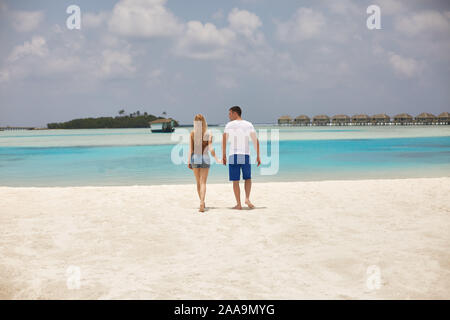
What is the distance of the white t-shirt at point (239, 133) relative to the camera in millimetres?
6441

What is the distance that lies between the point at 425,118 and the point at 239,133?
13475 cm

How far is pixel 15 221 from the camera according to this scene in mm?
6273

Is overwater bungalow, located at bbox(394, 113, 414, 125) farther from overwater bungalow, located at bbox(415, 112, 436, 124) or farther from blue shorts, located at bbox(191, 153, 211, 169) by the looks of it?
blue shorts, located at bbox(191, 153, 211, 169)

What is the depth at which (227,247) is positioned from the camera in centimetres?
477

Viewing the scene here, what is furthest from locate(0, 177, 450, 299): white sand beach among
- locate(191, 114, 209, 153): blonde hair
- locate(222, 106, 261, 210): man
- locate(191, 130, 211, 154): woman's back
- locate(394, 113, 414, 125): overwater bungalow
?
locate(394, 113, 414, 125): overwater bungalow

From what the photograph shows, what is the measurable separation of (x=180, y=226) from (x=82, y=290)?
2.49 m

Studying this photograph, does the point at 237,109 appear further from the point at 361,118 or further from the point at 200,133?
the point at 361,118

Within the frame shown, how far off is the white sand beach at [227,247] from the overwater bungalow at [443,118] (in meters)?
125

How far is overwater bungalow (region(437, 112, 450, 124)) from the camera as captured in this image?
116 meters

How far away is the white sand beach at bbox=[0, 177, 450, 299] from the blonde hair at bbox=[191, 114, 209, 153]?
1219 mm

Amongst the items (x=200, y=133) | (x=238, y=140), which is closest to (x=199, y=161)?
(x=200, y=133)

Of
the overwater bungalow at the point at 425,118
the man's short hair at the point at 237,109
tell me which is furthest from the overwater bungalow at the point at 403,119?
the man's short hair at the point at 237,109

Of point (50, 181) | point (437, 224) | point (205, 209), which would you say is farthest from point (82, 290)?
point (50, 181)

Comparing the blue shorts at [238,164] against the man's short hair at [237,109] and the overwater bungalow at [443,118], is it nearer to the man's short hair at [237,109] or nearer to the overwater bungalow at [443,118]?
the man's short hair at [237,109]
